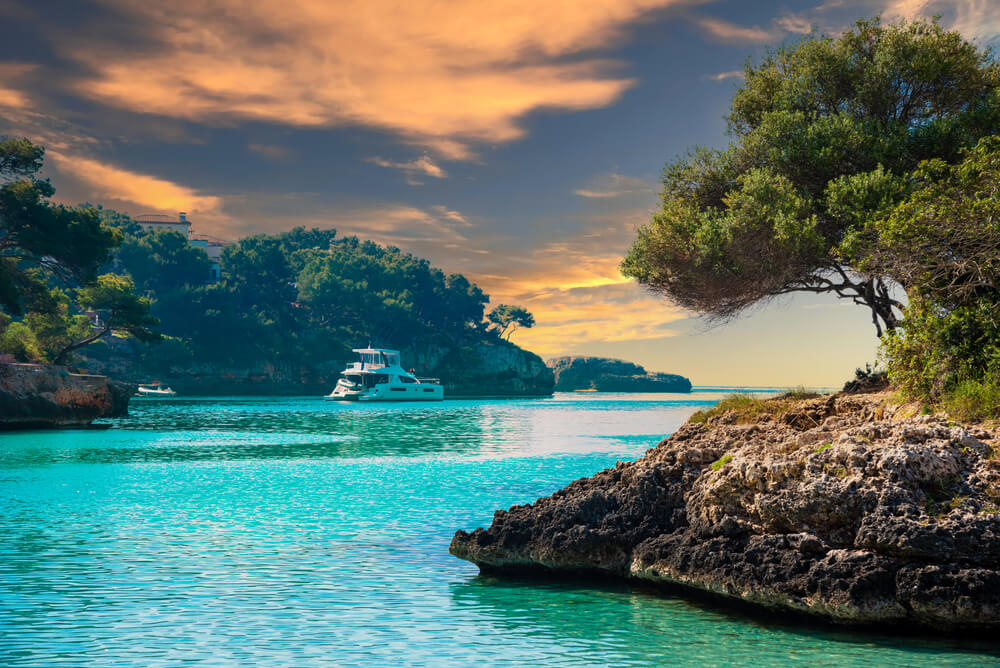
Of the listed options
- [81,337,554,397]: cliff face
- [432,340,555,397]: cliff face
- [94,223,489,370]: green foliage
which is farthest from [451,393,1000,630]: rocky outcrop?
[432,340,555,397]: cliff face

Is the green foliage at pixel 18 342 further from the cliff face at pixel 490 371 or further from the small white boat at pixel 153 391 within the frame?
the cliff face at pixel 490 371

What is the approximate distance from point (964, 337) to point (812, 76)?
9340 mm

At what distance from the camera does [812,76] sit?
60.5 ft

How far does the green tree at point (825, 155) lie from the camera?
16.9 meters

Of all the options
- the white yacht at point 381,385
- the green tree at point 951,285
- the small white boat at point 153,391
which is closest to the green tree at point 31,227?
the green tree at point 951,285

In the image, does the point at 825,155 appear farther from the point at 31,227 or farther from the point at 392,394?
the point at 392,394

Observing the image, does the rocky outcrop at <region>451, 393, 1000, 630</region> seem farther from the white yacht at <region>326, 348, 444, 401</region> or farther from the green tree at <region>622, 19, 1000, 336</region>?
the white yacht at <region>326, 348, 444, 401</region>

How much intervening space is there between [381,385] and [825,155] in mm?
75672

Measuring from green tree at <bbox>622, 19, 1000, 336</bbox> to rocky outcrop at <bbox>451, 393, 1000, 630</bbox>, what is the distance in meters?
6.22

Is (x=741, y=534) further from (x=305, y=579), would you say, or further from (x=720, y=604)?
(x=305, y=579)

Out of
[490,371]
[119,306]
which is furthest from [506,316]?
[119,306]

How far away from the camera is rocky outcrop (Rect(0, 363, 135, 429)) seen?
3647 cm

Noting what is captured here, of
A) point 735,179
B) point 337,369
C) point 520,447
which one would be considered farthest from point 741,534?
point 337,369

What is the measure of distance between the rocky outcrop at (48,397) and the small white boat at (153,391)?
165ft
